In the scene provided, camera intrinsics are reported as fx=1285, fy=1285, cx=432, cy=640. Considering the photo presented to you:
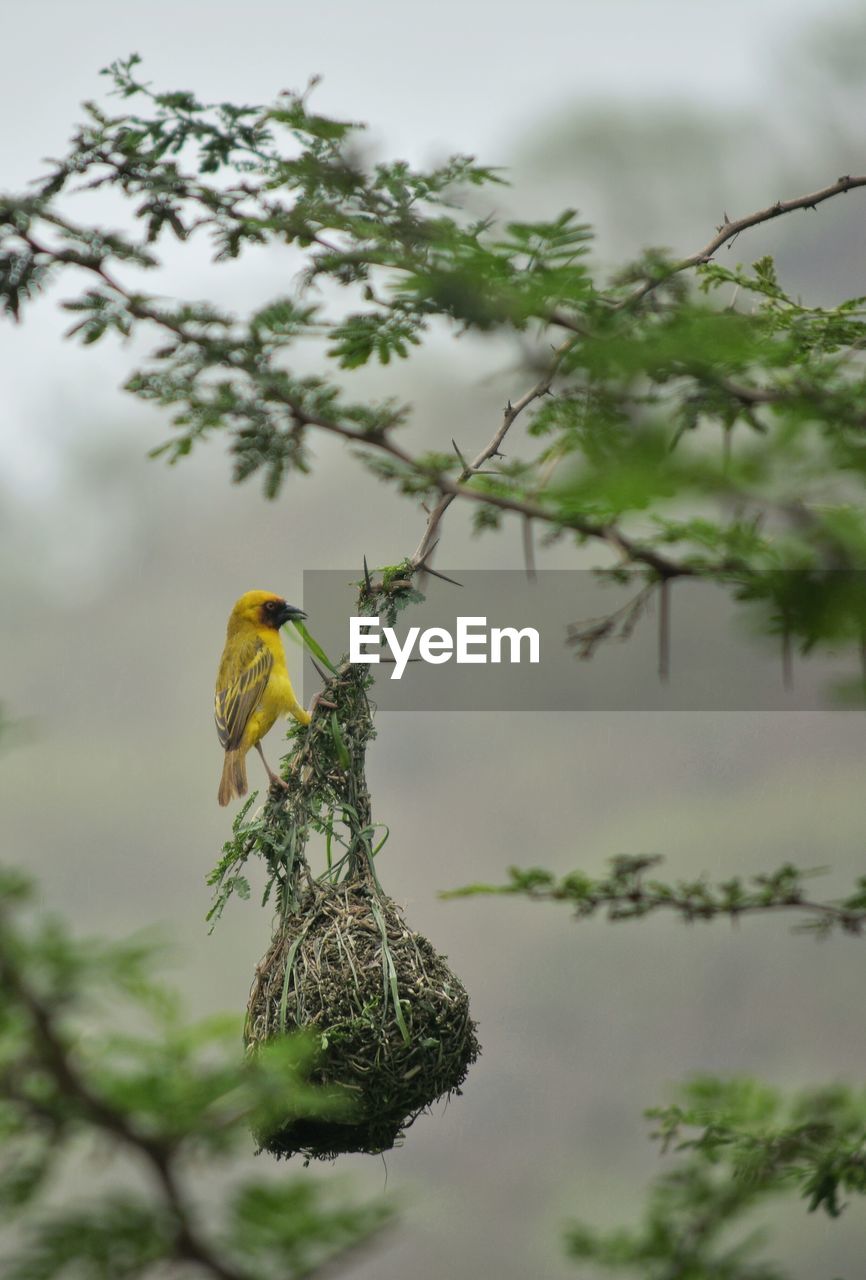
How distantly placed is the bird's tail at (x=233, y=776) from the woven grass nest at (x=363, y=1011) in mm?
524

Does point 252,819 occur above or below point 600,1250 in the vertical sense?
above

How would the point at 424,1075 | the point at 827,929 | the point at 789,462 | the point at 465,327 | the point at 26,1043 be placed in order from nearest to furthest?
the point at 26,1043 < the point at 789,462 < the point at 465,327 < the point at 827,929 < the point at 424,1075

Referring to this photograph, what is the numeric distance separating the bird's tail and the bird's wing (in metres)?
0.02

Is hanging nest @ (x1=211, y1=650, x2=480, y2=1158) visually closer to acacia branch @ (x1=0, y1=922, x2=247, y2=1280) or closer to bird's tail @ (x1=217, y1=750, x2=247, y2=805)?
bird's tail @ (x1=217, y1=750, x2=247, y2=805)

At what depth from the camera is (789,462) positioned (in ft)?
3.87

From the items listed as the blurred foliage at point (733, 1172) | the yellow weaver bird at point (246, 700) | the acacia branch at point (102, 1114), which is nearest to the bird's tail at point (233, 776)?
the yellow weaver bird at point (246, 700)

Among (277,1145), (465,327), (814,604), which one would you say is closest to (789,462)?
(814,604)

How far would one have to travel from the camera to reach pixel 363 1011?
2.32 m

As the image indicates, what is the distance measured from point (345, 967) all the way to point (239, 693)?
86cm

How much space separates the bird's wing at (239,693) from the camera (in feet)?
9.80

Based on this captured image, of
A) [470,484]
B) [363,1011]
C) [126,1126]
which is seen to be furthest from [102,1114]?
[363,1011]

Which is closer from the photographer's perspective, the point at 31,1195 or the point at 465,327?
the point at 31,1195

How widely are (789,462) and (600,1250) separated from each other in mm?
835

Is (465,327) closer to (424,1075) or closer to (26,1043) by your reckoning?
(26,1043)
